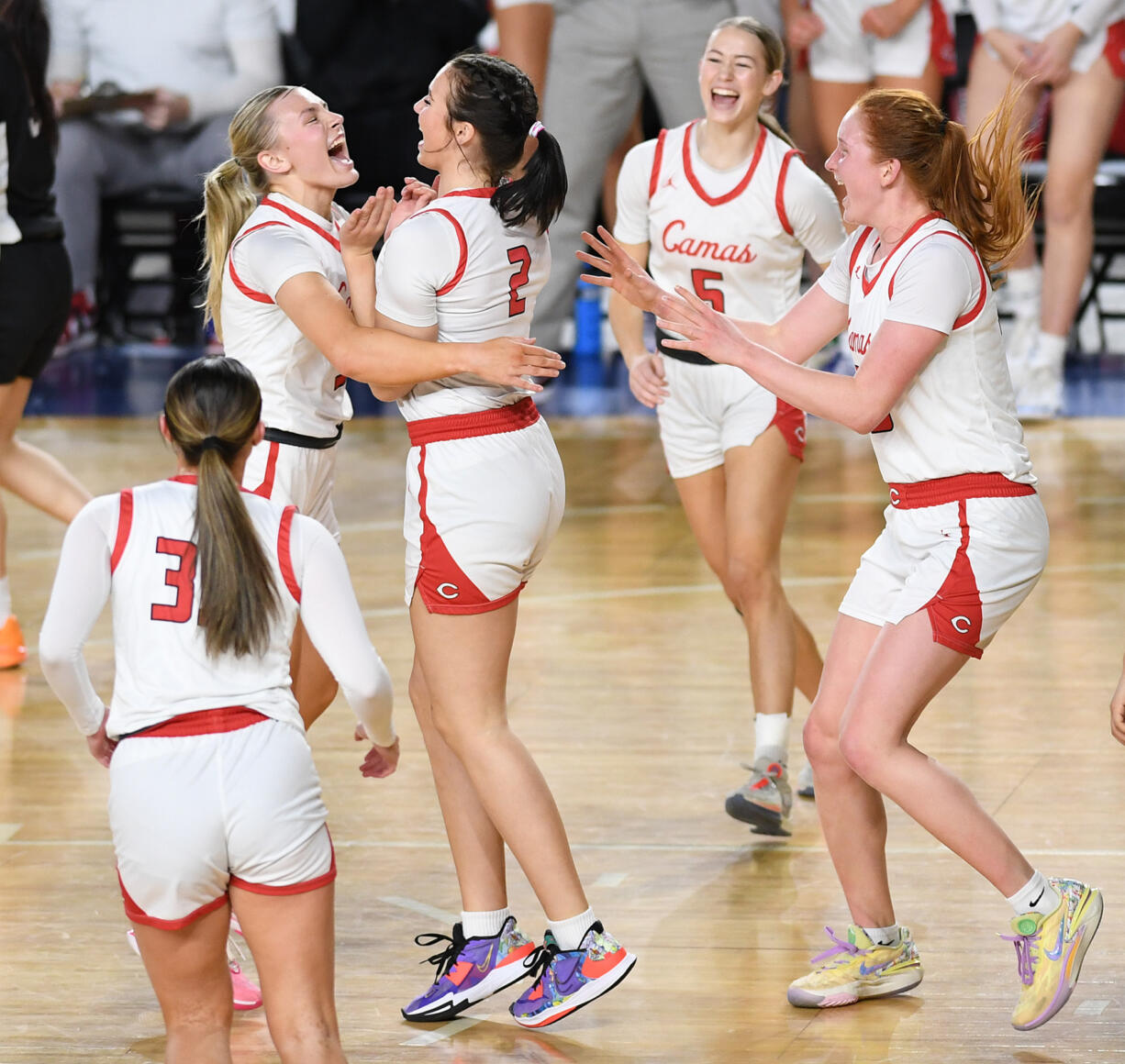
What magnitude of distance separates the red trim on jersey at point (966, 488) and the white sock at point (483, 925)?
43.8 inches

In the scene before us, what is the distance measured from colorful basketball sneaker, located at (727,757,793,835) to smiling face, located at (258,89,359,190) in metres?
1.69

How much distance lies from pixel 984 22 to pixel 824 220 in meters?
5.40

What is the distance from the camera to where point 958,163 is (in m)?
3.39

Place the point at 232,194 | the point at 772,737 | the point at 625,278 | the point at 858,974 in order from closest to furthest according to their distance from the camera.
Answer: the point at 858,974 < the point at 625,278 < the point at 232,194 < the point at 772,737

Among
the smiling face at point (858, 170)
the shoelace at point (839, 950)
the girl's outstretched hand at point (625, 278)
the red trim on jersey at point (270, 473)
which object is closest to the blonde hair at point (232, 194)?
the red trim on jersey at point (270, 473)

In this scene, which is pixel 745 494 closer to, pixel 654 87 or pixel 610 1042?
pixel 610 1042

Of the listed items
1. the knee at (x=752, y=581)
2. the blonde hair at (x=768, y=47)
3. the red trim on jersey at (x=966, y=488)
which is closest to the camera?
the red trim on jersey at (x=966, y=488)

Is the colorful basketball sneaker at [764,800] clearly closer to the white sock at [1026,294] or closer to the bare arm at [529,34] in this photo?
the bare arm at [529,34]

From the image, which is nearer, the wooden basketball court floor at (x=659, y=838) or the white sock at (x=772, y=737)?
the wooden basketball court floor at (x=659, y=838)

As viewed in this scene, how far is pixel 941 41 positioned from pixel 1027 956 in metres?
7.24

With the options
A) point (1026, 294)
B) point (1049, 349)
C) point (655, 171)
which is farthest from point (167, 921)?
point (1026, 294)

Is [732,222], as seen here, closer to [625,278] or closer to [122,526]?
[625,278]

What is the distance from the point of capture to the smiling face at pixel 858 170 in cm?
337

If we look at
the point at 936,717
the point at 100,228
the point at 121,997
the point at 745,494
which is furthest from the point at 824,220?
the point at 100,228
